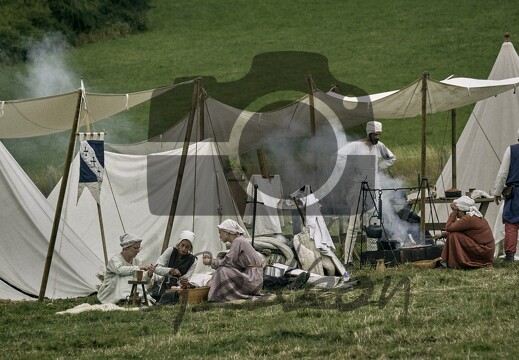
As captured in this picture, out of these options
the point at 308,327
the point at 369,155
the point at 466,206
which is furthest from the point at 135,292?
the point at 369,155

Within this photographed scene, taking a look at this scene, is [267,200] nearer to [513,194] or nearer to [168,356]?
[513,194]

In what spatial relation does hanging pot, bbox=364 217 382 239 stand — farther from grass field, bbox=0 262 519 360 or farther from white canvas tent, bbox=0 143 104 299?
white canvas tent, bbox=0 143 104 299

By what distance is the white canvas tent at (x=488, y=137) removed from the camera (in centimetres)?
1366

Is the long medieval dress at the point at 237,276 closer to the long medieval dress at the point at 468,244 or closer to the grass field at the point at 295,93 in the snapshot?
the grass field at the point at 295,93

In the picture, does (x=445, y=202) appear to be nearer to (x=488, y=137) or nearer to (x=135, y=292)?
(x=488, y=137)

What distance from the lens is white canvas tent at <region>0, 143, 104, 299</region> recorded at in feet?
35.5

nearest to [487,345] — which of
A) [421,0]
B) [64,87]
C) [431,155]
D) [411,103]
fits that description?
[411,103]

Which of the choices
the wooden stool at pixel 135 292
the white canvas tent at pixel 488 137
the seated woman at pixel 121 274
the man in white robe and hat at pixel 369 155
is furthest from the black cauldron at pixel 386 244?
the wooden stool at pixel 135 292

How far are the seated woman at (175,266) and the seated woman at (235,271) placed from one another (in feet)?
1.48

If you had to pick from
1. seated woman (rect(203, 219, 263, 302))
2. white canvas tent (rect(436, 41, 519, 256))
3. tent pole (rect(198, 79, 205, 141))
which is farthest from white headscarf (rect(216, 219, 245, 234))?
white canvas tent (rect(436, 41, 519, 256))

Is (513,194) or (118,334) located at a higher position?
(513,194)

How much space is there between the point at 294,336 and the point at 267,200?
5.75 m

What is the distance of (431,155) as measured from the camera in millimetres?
21297

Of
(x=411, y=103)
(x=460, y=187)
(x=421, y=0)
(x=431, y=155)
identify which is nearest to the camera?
(x=411, y=103)
